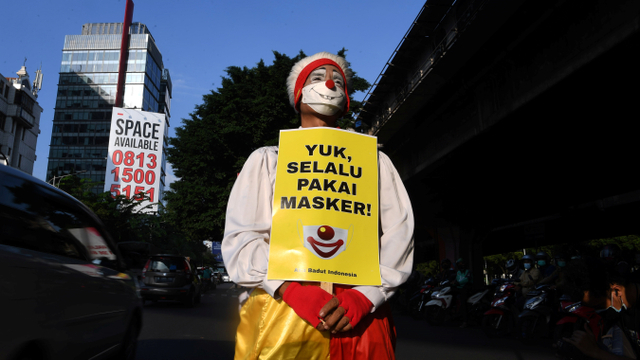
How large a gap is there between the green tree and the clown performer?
16883mm

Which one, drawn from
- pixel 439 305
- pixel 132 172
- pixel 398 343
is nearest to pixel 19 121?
pixel 132 172

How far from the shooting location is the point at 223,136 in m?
19.6

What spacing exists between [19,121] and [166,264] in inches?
2118

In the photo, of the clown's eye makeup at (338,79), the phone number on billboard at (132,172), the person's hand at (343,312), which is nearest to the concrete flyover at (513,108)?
the clown's eye makeup at (338,79)

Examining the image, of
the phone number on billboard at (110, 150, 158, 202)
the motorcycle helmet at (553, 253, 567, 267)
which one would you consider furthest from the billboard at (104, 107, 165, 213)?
the motorcycle helmet at (553, 253, 567, 267)

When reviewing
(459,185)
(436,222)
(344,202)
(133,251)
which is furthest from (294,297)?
(436,222)

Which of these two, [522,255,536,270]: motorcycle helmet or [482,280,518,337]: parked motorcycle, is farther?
[522,255,536,270]: motorcycle helmet

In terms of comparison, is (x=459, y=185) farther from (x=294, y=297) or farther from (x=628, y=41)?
(x=294, y=297)

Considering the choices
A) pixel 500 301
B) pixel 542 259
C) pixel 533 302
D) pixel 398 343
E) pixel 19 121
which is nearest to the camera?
pixel 398 343

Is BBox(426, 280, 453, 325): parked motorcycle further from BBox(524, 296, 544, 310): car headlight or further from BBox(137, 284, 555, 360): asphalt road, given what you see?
BBox(524, 296, 544, 310): car headlight

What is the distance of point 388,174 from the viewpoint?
6.61 feet

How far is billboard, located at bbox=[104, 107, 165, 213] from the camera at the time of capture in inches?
1047

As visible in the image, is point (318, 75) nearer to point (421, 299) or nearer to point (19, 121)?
point (421, 299)

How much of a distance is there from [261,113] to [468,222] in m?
8.66
